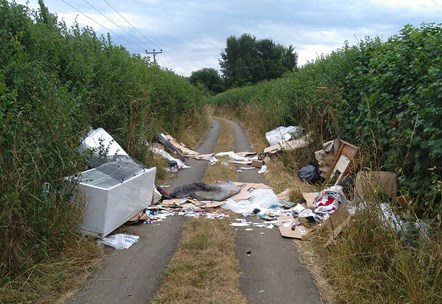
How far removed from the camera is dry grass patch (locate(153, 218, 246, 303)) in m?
3.57

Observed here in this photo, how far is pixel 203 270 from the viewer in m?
4.01

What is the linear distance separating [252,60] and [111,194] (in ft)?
216

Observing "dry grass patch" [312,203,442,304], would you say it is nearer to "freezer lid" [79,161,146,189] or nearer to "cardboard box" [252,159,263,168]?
"freezer lid" [79,161,146,189]

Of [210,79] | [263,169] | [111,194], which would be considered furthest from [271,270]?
[210,79]

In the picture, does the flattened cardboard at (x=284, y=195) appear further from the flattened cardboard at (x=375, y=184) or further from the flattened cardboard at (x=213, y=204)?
the flattened cardboard at (x=375, y=184)

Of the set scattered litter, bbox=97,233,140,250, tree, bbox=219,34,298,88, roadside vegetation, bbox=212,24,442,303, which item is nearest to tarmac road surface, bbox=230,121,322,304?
roadside vegetation, bbox=212,24,442,303

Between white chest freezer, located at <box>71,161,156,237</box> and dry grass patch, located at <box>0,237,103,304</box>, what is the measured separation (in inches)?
12.4

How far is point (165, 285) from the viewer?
380cm

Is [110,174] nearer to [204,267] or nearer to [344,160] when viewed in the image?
[204,267]

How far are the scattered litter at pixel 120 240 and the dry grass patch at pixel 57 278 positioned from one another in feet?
0.82

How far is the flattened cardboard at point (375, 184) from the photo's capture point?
4.10 metres

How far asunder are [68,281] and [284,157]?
628 centimetres

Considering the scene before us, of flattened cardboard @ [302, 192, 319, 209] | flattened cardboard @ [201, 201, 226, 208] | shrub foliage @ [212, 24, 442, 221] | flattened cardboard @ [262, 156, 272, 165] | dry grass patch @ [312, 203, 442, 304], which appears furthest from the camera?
flattened cardboard @ [262, 156, 272, 165]

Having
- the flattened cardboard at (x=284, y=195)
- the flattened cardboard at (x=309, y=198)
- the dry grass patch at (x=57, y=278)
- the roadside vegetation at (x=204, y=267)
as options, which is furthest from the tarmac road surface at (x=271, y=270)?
the dry grass patch at (x=57, y=278)
